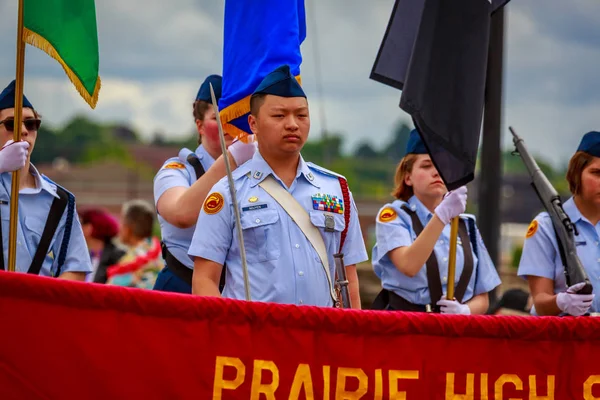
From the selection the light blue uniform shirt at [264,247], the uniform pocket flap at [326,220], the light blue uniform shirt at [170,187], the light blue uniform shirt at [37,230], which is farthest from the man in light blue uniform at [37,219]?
the uniform pocket flap at [326,220]

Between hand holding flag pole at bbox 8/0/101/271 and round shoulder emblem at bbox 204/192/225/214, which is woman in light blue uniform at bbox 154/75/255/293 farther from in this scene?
hand holding flag pole at bbox 8/0/101/271

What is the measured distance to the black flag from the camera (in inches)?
200

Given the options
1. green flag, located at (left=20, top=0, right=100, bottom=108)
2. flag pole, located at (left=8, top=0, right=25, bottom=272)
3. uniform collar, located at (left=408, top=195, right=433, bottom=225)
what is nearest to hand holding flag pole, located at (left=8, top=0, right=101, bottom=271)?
green flag, located at (left=20, top=0, right=100, bottom=108)

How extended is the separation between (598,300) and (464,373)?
1.92 metres

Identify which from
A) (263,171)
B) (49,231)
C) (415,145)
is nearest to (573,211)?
(415,145)

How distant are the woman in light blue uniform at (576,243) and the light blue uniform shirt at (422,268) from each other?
235 millimetres

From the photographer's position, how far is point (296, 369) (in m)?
4.16

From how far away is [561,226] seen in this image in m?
5.89

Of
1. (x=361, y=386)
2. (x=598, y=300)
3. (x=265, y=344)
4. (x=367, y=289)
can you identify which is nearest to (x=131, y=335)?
(x=265, y=344)

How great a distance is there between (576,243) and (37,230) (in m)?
2.83

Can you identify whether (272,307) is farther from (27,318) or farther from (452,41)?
(452,41)

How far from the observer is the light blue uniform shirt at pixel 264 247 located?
4.81 m

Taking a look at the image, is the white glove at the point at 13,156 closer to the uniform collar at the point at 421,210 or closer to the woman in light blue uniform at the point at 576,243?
the uniform collar at the point at 421,210

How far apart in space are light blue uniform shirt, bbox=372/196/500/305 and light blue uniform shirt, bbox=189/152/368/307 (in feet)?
3.76
